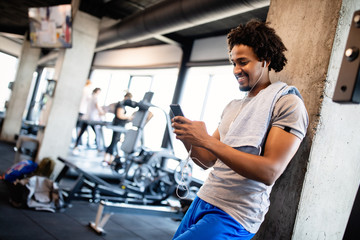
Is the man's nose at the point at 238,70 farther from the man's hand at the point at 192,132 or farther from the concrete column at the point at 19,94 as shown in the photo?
the concrete column at the point at 19,94

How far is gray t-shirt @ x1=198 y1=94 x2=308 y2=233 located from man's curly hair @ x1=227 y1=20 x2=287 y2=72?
8.3 inches

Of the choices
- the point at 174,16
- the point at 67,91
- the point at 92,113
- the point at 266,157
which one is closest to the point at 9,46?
the point at 92,113

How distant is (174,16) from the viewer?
3.98 meters

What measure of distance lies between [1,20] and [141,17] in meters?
7.68

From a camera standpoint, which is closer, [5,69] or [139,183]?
[139,183]

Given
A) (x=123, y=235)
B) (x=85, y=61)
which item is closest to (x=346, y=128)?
(x=123, y=235)

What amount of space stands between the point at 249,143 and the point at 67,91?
504 cm

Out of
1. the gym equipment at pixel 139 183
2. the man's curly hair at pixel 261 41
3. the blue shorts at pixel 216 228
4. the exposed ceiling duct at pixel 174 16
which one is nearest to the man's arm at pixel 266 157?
the blue shorts at pixel 216 228

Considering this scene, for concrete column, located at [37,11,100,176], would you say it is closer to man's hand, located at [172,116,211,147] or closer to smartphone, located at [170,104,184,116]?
smartphone, located at [170,104,184,116]

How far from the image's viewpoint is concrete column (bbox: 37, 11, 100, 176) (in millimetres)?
5371

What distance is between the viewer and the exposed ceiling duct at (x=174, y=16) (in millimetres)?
3177

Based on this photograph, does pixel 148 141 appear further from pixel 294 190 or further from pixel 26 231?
pixel 294 190

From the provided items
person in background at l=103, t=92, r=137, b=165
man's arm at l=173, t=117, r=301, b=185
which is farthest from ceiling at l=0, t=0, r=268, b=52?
man's arm at l=173, t=117, r=301, b=185

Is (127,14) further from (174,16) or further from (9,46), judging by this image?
(9,46)
